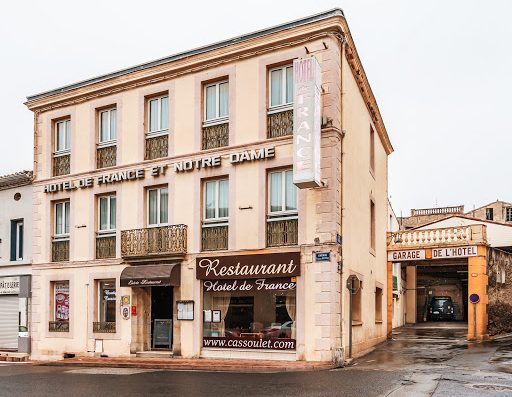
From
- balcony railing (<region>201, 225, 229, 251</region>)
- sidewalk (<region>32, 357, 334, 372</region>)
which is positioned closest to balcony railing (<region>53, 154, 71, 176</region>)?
balcony railing (<region>201, 225, 229, 251</region>)

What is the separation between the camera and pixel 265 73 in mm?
19406

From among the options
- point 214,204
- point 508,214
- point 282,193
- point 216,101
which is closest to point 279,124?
point 282,193

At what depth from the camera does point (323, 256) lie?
17.8 meters

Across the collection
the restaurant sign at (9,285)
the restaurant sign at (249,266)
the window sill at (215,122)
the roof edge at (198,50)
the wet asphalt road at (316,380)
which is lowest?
the wet asphalt road at (316,380)

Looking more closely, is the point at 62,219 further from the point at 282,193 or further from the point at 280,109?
the point at 280,109

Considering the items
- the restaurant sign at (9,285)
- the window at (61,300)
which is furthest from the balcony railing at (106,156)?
the restaurant sign at (9,285)

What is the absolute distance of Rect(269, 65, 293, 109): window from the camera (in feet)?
62.6

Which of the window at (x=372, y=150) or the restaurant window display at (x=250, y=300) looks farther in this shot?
the window at (x=372, y=150)

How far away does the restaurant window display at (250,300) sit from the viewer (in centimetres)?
1836

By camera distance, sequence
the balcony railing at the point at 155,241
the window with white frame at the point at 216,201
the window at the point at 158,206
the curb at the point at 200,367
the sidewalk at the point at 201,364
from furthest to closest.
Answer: the window at the point at 158,206 → the balcony railing at the point at 155,241 → the window with white frame at the point at 216,201 → the sidewalk at the point at 201,364 → the curb at the point at 200,367

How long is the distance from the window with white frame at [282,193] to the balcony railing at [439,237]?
1024cm

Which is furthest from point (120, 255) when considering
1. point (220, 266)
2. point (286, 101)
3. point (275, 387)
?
point (275, 387)

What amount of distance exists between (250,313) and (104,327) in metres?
5.59

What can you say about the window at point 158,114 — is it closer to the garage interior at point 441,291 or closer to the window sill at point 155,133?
the window sill at point 155,133
